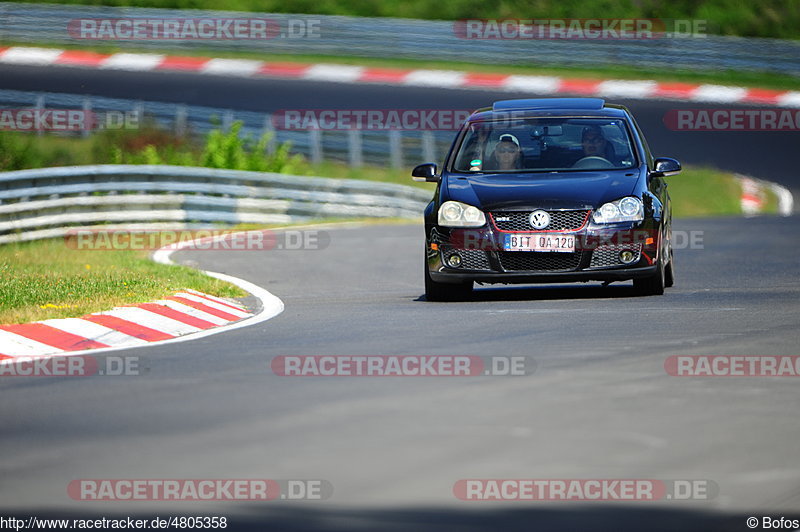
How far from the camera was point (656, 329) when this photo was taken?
995 cm

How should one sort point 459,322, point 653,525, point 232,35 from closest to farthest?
point 653,525 → point 459,322 → point 232,35

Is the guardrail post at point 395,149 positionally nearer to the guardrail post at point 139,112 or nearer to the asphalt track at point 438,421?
the guardrail post at point 139,112

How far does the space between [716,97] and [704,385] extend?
26.7m

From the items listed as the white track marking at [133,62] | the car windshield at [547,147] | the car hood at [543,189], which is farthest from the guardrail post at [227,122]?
the car hood at [543,189]

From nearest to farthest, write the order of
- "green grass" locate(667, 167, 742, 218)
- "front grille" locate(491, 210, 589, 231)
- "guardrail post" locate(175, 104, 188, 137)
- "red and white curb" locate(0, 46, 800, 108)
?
"front grille" locate(491, 210, 589, 231)
"green grass" locate(667, 167, 742, 218)
"guardrail post" locate(175, 104, 188, 137)
"red and white curb" locate(0, 46, 800, 108)

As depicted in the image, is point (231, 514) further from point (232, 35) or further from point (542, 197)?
point (232, 35)

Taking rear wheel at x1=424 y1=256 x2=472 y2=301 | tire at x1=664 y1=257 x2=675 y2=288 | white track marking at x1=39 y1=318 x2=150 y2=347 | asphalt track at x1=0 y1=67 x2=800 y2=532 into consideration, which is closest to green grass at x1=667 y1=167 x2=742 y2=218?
tire at x1=664 y1=257 x2=675 y2=288

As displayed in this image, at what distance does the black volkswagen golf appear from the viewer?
12.1 meters

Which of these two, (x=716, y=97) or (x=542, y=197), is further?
(x=716, y=97)

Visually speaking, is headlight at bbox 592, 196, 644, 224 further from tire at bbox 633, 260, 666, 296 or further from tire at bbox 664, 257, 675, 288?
tire at bbox 664, 257, 675, 288

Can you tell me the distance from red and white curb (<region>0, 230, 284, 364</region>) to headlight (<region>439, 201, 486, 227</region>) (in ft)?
4.98

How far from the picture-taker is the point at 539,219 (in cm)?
1210

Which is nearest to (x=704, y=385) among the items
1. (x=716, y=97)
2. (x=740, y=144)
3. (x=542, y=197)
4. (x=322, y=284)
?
(x=542, y=197)

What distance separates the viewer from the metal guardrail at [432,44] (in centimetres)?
3469
